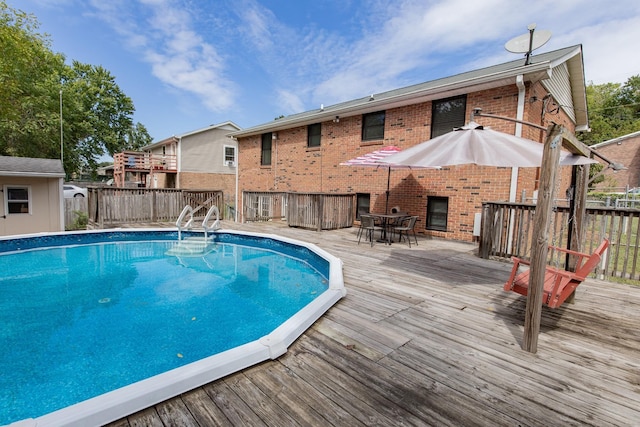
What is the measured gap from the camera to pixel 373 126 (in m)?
10.8

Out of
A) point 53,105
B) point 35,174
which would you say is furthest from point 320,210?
point 53,105

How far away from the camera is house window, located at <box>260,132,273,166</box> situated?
15414 millimetres

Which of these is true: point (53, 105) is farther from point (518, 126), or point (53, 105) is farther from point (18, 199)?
point (518, 126)

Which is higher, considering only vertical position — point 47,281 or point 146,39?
point 146,39

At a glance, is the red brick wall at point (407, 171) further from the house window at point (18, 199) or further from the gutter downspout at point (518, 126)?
the house window at point (18, 199)

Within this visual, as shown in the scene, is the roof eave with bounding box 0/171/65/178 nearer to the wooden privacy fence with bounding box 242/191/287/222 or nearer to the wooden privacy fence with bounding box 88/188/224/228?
the wooden privacy fence with bounding box 88/188/224/228

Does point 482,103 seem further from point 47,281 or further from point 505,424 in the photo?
point 47,281

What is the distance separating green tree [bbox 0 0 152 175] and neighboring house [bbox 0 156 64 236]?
6799 mm

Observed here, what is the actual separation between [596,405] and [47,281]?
884 centimetres

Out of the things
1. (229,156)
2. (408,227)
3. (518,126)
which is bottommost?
(408,227)

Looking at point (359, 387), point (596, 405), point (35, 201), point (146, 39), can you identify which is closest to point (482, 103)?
point (596, 405)

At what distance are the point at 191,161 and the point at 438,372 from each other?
2350cm

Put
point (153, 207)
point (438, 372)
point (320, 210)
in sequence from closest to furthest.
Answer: point (438, 372) < point (320, 210) < point (153, 207)

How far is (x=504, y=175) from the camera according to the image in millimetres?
7691
